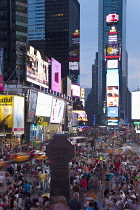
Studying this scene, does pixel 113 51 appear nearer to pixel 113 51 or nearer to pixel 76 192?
pixel 113 51

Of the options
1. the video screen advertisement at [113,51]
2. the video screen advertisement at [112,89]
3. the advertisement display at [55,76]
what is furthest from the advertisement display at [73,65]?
the advertisement display at [55,76]

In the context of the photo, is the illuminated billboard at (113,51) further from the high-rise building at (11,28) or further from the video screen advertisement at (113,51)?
the high-rise building at (11,28)

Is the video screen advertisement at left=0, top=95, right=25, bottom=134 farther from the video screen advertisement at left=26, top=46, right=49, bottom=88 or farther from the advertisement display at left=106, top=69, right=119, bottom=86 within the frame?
the advertisement display at left=106, top=69, right=119, bottom=86

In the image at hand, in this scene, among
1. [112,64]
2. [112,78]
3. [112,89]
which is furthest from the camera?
[112,64]

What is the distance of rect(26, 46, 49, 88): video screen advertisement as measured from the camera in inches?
2917

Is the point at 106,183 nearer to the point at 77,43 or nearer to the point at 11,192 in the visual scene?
the point at 11,192

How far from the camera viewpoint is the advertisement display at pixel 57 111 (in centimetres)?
8938

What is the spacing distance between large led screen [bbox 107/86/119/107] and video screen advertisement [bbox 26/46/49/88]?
91.6 meters

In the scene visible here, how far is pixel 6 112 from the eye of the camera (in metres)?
62.1

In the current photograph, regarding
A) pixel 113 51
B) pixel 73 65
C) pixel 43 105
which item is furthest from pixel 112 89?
pixel 43 105

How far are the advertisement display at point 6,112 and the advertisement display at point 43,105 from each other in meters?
13.1

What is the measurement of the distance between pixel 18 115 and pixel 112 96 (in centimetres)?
11494

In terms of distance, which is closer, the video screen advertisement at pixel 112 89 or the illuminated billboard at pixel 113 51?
the video screen advertisement at pixel 112 89

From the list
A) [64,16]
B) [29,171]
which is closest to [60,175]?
[29,171]
